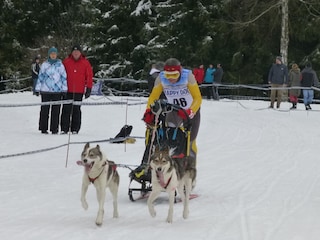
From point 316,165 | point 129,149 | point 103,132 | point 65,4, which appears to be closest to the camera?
point 316,165

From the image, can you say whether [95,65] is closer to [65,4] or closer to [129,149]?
[65,4]

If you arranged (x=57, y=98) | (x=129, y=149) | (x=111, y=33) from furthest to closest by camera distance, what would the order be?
(x=111, y=33)
(x=57, y=98)
(x=129, y=149)

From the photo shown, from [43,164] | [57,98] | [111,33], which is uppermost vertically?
[111,33]

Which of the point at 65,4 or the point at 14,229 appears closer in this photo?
the point at 14,229

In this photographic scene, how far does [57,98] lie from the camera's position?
500 inches

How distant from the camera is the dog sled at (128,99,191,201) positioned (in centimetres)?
695

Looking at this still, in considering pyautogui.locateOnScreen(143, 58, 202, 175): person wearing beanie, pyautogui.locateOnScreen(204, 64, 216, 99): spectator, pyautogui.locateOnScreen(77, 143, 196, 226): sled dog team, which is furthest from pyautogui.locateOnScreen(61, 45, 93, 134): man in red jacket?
pyautogui.locateOnScreen(204, 64, 216, 99): spectator

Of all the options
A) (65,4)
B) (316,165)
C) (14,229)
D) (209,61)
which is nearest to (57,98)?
(316,165)

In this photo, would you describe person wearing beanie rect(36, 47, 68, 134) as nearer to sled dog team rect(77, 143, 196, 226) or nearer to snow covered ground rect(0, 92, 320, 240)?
snow covered ground rect(0, 92, 320, 240)

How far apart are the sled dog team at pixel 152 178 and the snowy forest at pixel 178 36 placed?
21883 millimetres

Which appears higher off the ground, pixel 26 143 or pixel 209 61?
pixel 209 61

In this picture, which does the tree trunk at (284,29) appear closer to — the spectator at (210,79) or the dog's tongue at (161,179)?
Answer: the spectator at (210,79)

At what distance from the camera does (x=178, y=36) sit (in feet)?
107

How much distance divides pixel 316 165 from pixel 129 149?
336 cm
